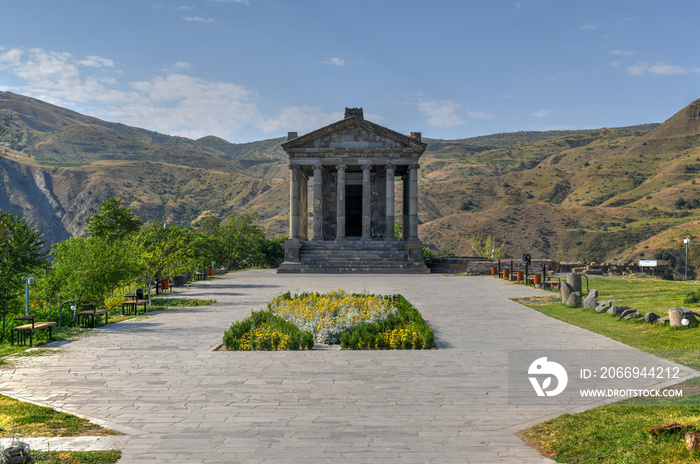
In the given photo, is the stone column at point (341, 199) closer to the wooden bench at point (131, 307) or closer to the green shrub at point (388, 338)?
the wooden bench at point (131, 307)

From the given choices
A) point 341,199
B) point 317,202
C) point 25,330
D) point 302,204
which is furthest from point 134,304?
point 302,204

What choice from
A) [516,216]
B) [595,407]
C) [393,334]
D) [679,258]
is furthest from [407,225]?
[516,216]

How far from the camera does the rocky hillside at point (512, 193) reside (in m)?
90.9

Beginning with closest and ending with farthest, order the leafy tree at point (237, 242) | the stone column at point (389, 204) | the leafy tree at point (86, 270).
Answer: the leafy tree at point (86, 270) < the leafy tree at point (237, 242) < the stone column at point (389, 204)

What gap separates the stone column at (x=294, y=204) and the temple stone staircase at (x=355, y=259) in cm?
154

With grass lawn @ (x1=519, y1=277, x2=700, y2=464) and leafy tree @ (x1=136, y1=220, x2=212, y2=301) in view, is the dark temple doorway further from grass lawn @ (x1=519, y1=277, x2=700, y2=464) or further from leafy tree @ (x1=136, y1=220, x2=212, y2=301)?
grass lawn @ (x1=519, y1=277, x2=700, y2=464)

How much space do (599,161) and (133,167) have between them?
13655cm

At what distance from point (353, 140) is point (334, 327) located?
33.6 meters

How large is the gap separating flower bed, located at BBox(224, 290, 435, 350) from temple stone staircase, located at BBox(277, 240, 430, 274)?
24409 millimetres

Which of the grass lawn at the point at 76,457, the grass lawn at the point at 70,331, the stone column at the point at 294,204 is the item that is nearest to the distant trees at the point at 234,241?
the stone column at the point at 294,204

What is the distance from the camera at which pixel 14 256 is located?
44.6ft

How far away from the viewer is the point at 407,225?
46344 millimetres

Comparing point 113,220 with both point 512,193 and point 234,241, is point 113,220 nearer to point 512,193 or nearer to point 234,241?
point 234,241

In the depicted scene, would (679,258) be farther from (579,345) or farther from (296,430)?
(296,430)
